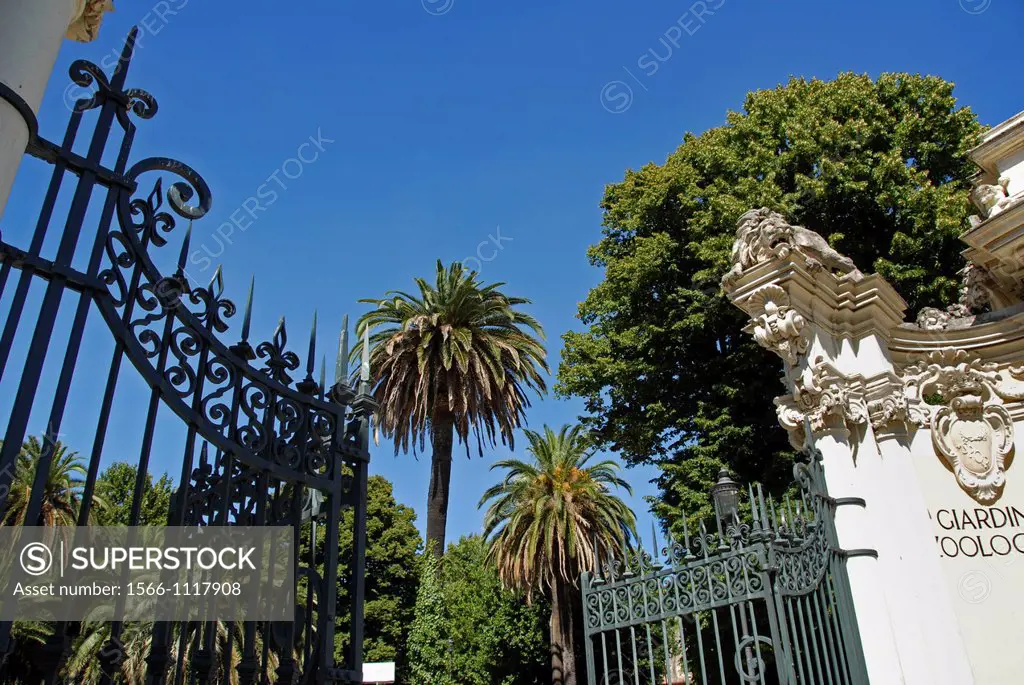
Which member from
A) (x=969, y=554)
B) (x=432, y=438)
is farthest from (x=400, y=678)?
(x=969, y=554)

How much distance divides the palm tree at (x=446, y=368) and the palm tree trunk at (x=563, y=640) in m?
4.54

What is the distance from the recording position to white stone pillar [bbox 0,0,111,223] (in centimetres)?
273

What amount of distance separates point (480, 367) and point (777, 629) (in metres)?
19.5

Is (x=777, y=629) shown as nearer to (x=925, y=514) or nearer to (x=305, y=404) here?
(x=925, y=514)

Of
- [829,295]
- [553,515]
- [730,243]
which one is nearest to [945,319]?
[829,295]

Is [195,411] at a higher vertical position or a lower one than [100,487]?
lower

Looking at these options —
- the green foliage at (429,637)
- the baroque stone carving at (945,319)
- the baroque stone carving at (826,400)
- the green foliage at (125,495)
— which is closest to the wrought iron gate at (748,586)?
the baroque stone carving at (826,400)

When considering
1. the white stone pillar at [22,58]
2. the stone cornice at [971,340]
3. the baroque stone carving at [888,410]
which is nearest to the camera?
the white stone pillar at [22,58]

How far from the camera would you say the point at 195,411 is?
3404mm

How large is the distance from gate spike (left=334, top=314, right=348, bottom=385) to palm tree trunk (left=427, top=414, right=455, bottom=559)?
21.3 meters

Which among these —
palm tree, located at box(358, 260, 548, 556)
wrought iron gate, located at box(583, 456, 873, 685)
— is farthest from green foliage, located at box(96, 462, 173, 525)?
wrought iron gate, located at box(583, 456, 873, 685)

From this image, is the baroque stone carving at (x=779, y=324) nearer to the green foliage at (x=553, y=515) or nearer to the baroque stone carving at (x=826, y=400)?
the baroque stone carving at (x=826, y=400)

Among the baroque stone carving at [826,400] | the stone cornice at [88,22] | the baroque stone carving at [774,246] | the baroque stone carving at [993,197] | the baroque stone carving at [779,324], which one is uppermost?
the baroque stone carving at [993,197]

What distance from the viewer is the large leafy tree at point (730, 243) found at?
55.0ft
